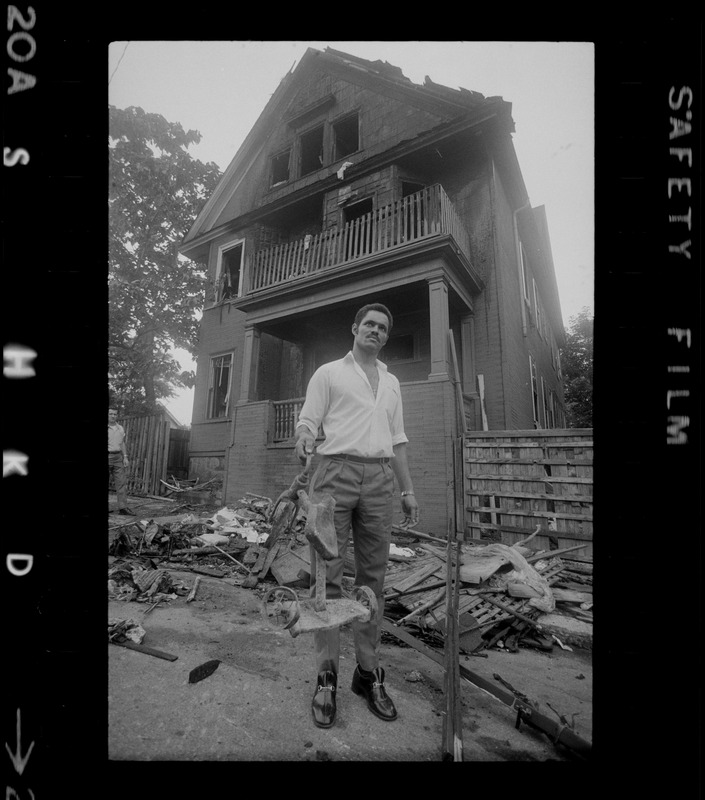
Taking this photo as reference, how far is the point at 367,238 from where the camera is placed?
871cm

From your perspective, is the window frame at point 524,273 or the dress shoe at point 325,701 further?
the window frame at point 524,273

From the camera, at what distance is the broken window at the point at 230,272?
12.3m

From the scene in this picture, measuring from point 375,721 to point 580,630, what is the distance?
227 cm

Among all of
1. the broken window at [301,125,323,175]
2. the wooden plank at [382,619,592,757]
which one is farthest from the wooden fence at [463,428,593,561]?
the broken window at [301,125,323,175]

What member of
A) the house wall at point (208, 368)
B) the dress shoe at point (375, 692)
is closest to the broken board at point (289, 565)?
the dress shoe at point (375, 692)

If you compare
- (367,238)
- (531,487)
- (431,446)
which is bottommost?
(531,487)

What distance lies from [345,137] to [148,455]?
32.8 feet

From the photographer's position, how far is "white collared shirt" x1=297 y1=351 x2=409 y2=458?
2314 mm

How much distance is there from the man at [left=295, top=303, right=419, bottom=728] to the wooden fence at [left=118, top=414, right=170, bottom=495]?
7.36 metres

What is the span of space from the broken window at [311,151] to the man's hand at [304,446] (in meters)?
11.9

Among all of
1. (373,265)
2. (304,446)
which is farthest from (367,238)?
(304,446)

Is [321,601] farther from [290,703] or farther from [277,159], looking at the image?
[277,159]

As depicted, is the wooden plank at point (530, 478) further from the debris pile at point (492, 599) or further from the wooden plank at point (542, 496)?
the debris pile at point (492, 599)
